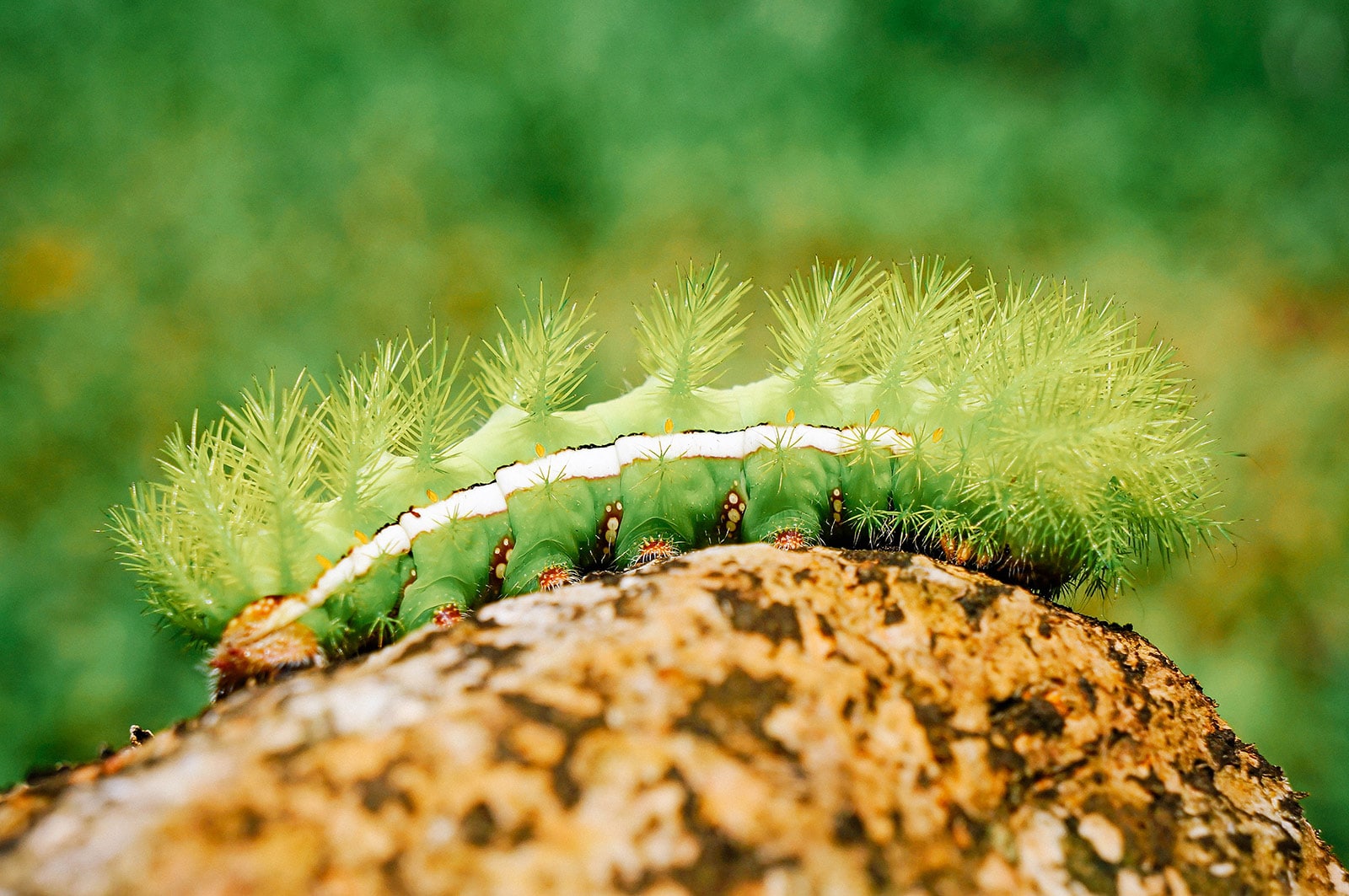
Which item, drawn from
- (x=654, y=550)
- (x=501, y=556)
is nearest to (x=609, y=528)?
(x=654, y=550)

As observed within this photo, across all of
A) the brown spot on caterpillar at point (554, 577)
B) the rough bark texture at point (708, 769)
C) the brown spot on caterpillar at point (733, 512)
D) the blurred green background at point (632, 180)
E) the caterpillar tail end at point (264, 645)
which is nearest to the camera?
the rough bark texture at point (708, 769)

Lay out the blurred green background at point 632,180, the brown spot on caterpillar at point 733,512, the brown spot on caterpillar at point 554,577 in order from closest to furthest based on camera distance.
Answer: the brown spot on caterpillar at point 554,577, the brown spot on caterpillar at point 733,512, the blurred green background at point 632,180

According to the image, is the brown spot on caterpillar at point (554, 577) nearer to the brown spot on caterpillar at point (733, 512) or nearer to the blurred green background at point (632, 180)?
the brown spot on caterpillar at point (733, 512)

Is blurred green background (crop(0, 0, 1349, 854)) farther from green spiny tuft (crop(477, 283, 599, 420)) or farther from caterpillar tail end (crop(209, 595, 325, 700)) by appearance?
caterpillar tail end (crop(209, 595, 325, 700))

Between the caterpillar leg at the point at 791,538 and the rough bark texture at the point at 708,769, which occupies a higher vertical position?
the caterpillar leg at the point at 791,538

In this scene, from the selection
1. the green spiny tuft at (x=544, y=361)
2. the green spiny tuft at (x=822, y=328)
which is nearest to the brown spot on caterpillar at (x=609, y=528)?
the green spiny tuft at (x=544, y=361)

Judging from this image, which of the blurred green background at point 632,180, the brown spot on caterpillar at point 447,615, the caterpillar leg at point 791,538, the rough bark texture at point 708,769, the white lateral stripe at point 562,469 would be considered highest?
the blurred green background at point 632,180

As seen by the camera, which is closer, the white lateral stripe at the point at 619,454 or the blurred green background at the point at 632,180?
the white lateral stripe at the point at 619,454
